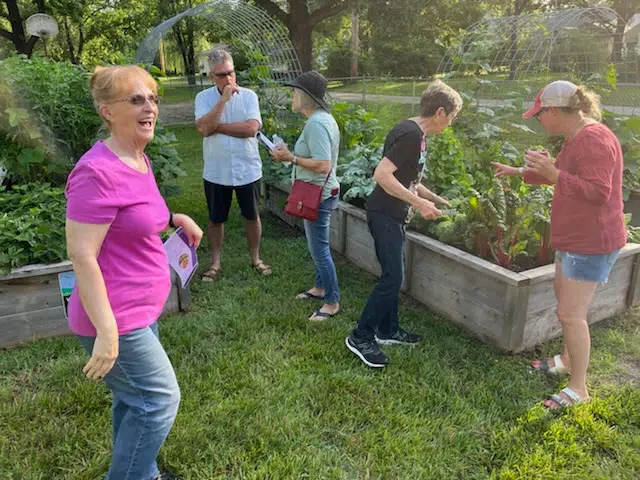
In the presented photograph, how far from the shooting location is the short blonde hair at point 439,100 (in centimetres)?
280

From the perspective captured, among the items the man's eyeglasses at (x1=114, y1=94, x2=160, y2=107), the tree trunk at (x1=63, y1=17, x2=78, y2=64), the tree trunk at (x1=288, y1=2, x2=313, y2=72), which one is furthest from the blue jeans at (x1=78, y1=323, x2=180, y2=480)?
the tree trunk at (x1=63, y1=17, x2=78, y2=64)

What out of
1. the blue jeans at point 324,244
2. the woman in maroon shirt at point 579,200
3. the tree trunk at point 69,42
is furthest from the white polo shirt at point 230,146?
the tree trunk at point 69,42

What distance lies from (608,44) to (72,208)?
29.1 feet

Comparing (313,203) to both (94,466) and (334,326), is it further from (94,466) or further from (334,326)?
(94,466)

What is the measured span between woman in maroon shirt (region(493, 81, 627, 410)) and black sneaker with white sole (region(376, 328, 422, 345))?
944mm

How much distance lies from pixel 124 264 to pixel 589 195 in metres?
2.14

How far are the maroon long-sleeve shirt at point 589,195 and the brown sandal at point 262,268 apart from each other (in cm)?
259

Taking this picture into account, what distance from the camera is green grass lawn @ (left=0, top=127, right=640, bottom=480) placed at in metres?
2.32

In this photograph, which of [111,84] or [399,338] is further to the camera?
[399,338]

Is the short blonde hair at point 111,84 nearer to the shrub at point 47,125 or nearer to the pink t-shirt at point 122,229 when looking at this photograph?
the pink t-shirt at point 122,229

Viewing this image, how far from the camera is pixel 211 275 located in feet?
14.6

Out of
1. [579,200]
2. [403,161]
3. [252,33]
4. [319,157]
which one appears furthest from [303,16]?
[579,200]

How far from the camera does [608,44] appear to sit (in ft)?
25.8

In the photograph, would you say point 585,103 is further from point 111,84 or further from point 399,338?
point 111,84
